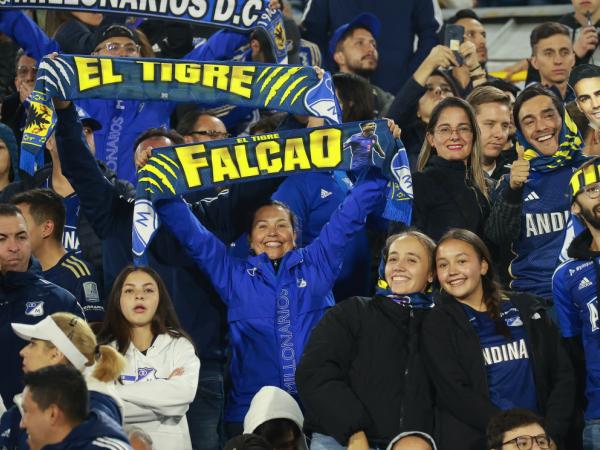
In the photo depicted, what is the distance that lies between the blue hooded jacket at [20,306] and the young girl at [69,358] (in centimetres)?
51

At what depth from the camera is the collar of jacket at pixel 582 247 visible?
24.0 ft

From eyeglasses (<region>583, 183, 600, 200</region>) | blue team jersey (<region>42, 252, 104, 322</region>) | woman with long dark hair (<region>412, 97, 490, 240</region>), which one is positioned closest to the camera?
eyeglasses (<region>583, 183, 600, 200</region>)

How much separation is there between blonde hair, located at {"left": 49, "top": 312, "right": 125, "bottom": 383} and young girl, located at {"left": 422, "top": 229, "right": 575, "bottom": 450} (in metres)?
1.55

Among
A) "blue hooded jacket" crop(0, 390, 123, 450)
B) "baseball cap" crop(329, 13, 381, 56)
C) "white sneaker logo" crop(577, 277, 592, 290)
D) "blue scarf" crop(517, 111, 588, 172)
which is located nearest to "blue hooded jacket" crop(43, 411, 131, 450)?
"blue hooded jacket" crop(0, 390, 123, 450)

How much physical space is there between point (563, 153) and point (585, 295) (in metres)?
1.25

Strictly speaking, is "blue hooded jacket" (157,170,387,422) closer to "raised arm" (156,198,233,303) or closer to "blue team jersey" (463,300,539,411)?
"raised arm" (156,198,233,303)

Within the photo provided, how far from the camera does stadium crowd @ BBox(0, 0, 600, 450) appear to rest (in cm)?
693

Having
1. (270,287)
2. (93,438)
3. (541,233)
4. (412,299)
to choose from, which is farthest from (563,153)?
(93,438)

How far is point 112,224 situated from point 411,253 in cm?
177

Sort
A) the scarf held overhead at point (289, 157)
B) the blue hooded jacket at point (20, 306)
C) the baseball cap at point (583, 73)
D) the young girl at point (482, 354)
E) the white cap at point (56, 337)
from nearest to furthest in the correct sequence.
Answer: the white cap at point (56, 337) < the young girl at point (482, 354) < the blue hooded jacket at point (20, 306) < the scarf held overhead at point (289, 157) < the baseball cap at point (583, 73)

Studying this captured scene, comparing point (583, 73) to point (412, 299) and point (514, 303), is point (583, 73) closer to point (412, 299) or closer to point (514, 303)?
point (514, 303)

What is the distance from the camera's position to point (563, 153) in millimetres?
8258

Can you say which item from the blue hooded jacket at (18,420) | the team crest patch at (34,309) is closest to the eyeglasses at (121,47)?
the team crest patch at (34,309)

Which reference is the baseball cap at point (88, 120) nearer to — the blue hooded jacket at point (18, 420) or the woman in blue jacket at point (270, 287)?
the woman in blue jacket at point (270, 287)
